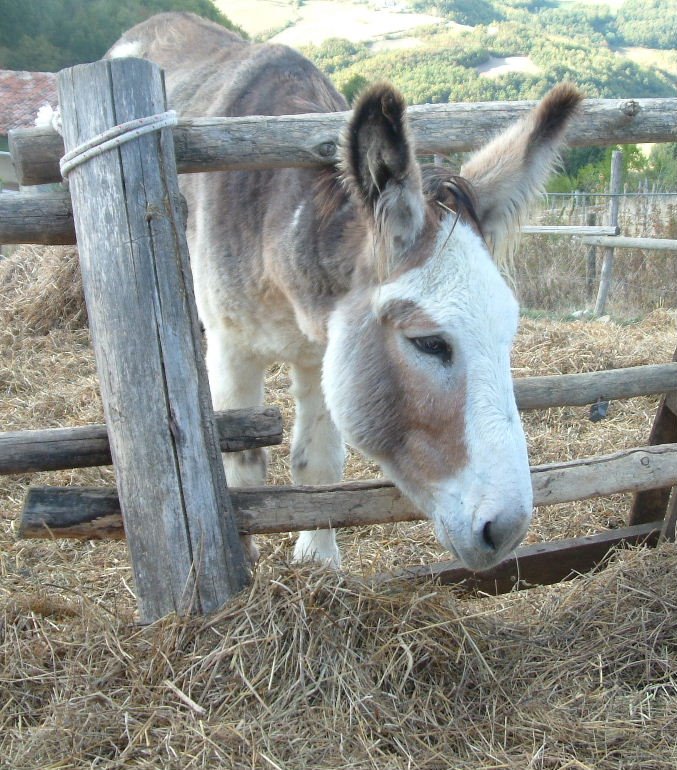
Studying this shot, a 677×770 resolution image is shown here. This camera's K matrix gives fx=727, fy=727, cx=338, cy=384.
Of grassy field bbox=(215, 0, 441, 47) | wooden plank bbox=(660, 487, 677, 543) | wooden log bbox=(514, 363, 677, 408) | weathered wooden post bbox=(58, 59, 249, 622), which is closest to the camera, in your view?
weathered wooden post bbox=(58, 59, 249, 622)

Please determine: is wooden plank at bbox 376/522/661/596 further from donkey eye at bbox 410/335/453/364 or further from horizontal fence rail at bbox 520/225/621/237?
horizontal fence rail at bbox 520/225/621/237

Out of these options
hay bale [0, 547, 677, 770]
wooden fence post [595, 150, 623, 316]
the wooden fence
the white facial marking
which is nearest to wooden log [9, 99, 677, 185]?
the wooden fence

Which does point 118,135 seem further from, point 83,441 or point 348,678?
point 348,678

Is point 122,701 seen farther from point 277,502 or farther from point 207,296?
point 207,296

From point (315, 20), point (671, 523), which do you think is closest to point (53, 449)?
point (671, 523)

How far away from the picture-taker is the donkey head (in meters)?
1.94

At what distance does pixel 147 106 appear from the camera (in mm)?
2027

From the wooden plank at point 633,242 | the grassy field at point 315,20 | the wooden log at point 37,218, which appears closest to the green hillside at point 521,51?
the grassy field at point 315,20

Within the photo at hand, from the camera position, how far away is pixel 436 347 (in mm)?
2090

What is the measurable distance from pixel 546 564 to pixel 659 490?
0.71 metres

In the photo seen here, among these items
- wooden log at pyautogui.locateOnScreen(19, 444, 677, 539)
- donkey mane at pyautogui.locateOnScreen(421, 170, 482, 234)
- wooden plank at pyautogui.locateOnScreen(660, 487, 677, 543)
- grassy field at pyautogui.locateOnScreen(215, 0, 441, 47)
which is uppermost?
grassy field at pyautogui.locateOnScreen(215, 0, 441, 47)

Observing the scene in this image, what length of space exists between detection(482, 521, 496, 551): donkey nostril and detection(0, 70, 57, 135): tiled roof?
88.7 ft

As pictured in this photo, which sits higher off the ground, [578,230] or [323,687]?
[323,687]

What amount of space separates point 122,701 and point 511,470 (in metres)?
1.23
